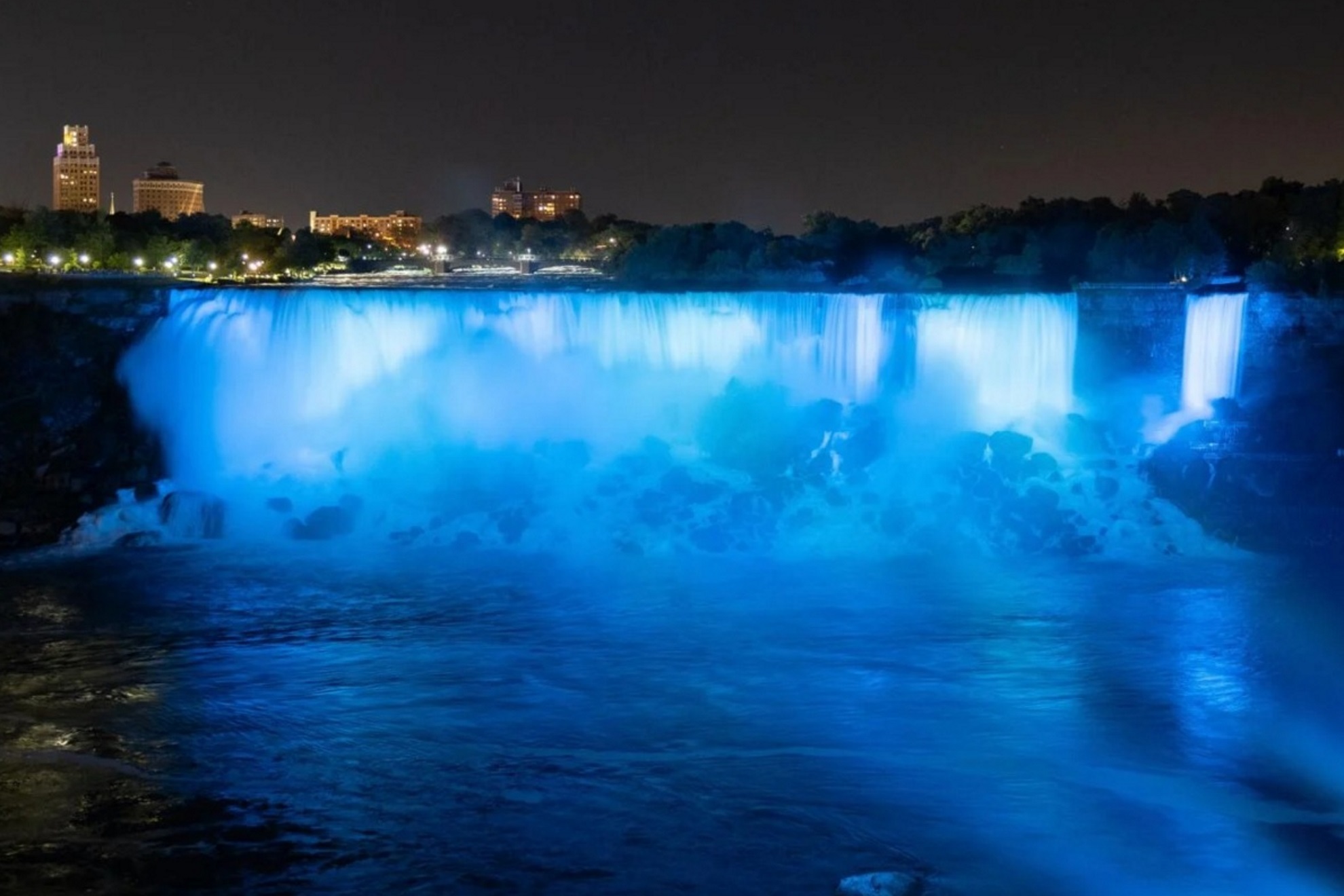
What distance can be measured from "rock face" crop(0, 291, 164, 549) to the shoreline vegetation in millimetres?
3906

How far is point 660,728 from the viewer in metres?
15.8

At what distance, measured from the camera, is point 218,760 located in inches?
579

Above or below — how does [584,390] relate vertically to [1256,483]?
above

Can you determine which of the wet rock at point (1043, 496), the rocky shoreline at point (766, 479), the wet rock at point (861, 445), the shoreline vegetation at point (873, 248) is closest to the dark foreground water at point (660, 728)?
the rocky shoreline at point (766, 479)

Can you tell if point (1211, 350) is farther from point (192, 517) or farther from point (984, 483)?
point (192, 517)

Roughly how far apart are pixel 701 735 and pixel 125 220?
42.5 metres

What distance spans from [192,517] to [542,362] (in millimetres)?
7094

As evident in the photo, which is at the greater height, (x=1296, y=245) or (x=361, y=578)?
(x=1296, y=245)

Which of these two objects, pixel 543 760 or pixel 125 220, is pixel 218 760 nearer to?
pixel 543 760

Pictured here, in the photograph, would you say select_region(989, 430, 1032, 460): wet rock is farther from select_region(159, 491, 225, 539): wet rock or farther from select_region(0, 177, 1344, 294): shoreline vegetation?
select_region(159, 491, 225, 539): wet rock

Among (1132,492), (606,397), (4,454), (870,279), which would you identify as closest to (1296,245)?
(870,279)

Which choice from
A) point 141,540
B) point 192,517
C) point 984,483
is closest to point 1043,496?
point 984,483

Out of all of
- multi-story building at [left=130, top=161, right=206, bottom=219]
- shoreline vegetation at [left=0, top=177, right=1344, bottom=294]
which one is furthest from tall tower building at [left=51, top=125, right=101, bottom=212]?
shoreline vegetation at [left=0, top=177, right=1344, bottom=294]

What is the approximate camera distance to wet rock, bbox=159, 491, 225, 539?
24.4 metres
